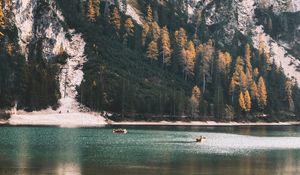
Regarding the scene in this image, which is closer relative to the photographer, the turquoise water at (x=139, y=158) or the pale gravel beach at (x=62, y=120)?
the turquoise water at (x=139, y=158)

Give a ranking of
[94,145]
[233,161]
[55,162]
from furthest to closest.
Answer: [94,145] < [233,161] < [55,162]

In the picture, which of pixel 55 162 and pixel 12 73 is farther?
pixel 12 73

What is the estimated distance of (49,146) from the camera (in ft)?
296

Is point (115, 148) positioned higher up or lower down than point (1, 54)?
lower down

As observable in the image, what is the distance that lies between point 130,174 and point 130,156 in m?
19.1

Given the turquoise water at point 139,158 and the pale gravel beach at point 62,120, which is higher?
the pale gravel beach at point 62,120

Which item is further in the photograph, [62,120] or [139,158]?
[62,120]

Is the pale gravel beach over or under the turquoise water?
over

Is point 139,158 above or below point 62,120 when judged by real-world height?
below

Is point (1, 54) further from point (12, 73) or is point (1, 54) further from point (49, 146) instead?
point (49, 146)

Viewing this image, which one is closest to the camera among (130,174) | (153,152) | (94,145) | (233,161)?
(130,174)

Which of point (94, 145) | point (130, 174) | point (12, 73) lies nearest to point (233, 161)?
point (130, 174)

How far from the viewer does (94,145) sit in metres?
96.2

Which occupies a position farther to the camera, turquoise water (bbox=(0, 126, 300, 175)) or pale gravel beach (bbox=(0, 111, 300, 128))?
pale gravel beach (bbox=(0, 111, 300, 128))
